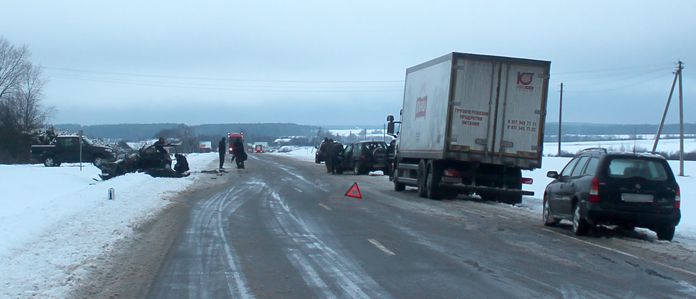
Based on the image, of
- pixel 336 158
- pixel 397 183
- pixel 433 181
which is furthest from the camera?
pixel 336 158

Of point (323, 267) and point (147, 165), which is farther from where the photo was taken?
point (147, 165)

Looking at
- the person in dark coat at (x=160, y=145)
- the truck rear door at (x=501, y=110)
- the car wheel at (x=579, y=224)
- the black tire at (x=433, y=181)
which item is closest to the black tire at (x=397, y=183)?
the black tire at (x=433, y=181)

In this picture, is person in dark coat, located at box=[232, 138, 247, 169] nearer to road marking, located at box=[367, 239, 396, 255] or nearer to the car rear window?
road marking, located at box=[367, 239, 396, 255]

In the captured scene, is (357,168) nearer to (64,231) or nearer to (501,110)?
(501,110)

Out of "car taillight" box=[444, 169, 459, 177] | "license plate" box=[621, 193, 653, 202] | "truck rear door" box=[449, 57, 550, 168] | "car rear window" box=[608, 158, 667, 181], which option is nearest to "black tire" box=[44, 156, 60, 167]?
"car taillight" box=[444, 169, 459, 177]

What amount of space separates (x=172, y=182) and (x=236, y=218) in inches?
427

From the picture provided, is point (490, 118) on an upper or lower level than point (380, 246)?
upper

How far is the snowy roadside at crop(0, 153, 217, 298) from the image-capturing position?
6754 mm

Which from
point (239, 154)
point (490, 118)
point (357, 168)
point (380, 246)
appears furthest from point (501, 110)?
point (239, 154)

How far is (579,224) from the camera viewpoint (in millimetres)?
10664

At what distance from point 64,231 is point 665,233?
10.1 m

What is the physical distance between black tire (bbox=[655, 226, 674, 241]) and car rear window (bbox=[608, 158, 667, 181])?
846 mm

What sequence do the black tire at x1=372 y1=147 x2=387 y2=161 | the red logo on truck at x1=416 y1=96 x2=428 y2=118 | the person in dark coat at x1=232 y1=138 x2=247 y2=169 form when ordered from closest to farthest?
1. the red logo on truck at x1=416 y1=96 x2=428 y2=118
2. the black tire at x1=372 y1=147 x2=387 y2=161
3. the person in dark coat at x1=232 y1=138 x2=247 y2=169

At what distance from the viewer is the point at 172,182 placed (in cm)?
2281
